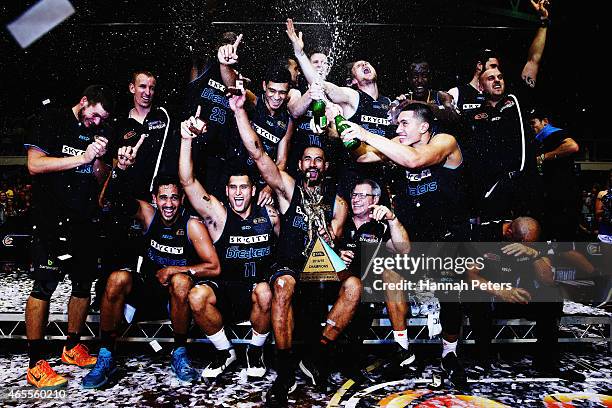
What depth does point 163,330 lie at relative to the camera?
3051 millimetres

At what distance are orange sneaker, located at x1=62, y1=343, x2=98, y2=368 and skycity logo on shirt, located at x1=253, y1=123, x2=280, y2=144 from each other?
1813 mm

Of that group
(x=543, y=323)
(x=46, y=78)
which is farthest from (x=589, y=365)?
(x=46, y=78)

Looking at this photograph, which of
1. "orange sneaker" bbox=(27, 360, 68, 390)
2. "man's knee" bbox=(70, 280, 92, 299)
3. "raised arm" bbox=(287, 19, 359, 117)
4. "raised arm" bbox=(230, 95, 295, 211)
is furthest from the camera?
"raised arm" bbox=(287, 19, 359, 117)

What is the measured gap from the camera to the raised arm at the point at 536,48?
3301 mm

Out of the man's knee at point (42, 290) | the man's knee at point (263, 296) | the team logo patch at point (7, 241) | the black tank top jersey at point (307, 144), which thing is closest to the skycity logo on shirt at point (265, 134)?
the black tank top jersey at point (307, 144)

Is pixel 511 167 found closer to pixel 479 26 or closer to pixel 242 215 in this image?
pixel 479 26

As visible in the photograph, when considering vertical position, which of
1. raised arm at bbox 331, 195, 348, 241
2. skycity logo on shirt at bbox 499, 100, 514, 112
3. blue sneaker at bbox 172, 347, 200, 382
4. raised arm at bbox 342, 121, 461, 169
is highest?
skycity logo on shirt at bbox 499, 100, 514, 112

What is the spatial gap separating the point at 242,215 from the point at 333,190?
64 centimetres

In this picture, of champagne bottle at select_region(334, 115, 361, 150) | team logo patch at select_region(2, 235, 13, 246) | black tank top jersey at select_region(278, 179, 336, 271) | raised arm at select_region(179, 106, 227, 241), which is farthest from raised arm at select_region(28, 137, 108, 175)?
team logo patch at select_region(2, 235, 13, 246)

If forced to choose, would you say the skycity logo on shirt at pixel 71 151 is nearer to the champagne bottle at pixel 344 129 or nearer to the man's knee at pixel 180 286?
the man's knee at pixel 180 286

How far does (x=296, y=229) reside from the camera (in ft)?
9.87

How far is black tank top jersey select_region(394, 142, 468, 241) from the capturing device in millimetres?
3088

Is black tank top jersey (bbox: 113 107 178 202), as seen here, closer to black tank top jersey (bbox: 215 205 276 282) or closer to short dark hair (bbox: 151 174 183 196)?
short dark hair (bbox: 151 174 183 196)

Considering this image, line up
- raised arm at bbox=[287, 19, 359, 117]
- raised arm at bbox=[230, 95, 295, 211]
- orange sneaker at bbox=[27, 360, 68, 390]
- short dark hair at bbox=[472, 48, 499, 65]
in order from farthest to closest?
short dark hair at bbox=[472, 48, 499, 65], raised arm at bbox=[287, 19, 359, 117], raised arm at bbox=[230, 95, 295, 211], orange sneaker at bbox=[27, 360, 68, 390]
